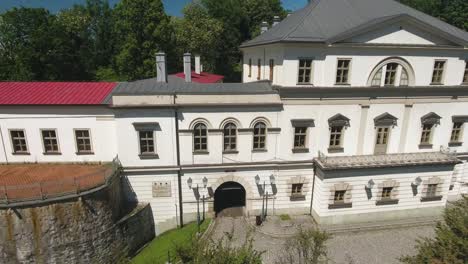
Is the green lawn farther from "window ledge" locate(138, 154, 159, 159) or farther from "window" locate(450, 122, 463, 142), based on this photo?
"window" locate(450, 122, 463, 142)

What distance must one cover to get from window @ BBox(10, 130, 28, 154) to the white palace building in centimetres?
7

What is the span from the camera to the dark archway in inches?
845

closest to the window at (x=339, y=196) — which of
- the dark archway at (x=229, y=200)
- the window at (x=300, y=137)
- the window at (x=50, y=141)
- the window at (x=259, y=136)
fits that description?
the window at (x=300, y=137)

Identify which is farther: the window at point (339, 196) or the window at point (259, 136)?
the window at point (339, 196)

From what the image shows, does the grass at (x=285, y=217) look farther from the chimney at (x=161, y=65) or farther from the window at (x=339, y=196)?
the chimney at (x=161, y=65)

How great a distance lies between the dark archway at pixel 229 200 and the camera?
70.4 feet

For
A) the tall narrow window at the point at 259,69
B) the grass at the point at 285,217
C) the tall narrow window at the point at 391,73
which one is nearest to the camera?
the tall narrow window at the point at 391,73

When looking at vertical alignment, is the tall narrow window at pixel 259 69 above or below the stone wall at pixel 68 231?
above

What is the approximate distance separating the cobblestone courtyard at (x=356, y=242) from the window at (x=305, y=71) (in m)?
10.4

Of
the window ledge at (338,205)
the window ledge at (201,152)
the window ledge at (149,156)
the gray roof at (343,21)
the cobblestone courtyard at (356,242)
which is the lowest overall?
the cobblestone courtyard at (356,242)

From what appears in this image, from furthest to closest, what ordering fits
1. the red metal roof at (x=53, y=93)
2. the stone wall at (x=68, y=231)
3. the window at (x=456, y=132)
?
the window at (x=456, y=132)
the red metal roof at (x=53, y=93)
the stone wall at (x=68, y=231)

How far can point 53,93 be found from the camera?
19.3 m

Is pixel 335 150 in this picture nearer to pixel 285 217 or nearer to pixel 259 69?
pixel 285 217

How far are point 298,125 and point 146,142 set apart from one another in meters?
10.5
